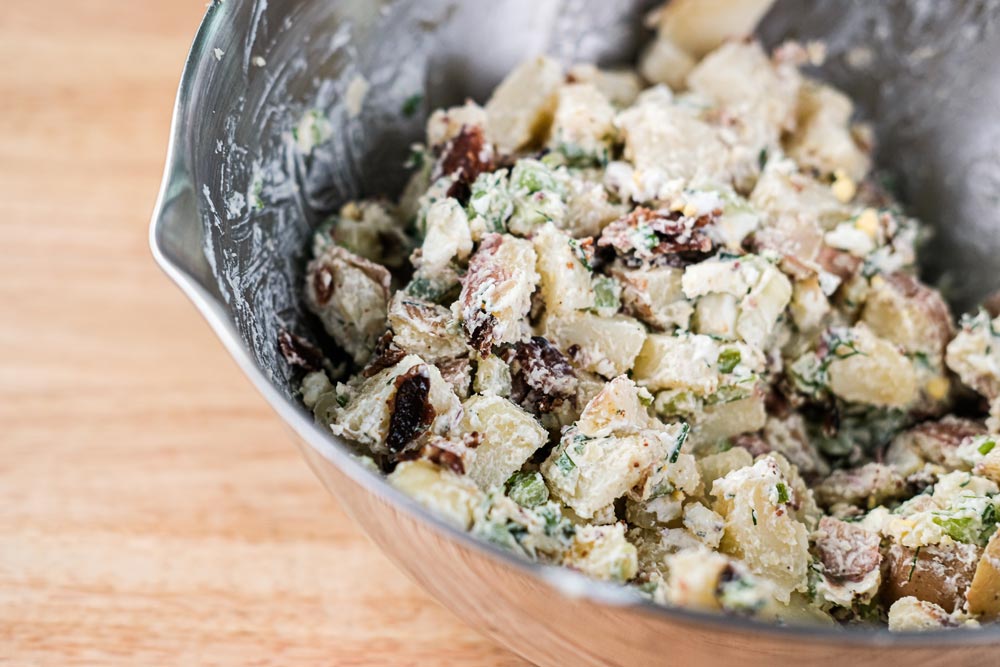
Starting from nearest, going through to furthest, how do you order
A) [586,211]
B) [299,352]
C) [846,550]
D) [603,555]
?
[603,555]
[846,550]
[299,352]
[586,211]

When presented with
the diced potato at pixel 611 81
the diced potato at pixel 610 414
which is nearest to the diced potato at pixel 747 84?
the diced potato at pixel 611 81

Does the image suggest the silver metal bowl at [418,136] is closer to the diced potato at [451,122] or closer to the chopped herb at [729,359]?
the diced potato at [451,122]

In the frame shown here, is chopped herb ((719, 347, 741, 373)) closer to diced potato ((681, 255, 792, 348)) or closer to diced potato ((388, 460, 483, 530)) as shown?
diced potato ((681, 255, 792, 348))

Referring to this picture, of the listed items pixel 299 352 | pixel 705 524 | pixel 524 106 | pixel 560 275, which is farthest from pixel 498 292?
pixel 524 106

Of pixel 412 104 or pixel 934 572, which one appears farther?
pixel 412 104

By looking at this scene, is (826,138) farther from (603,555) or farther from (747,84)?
(603,555)

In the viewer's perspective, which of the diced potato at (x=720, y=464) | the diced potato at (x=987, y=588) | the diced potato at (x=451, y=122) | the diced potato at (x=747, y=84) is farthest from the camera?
the diced potato at (x=747, y=84)

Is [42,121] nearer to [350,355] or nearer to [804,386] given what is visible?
[350,355]
